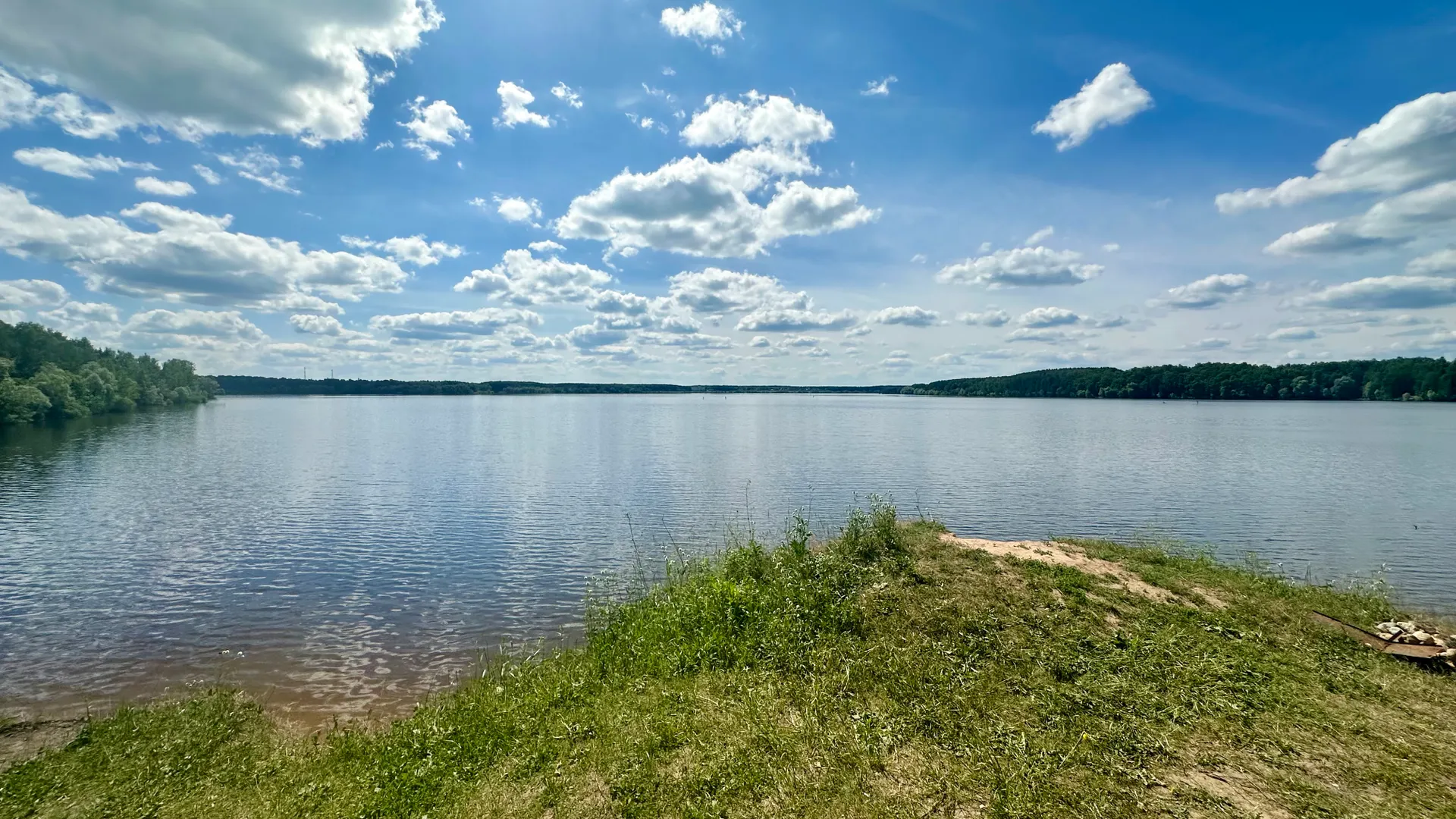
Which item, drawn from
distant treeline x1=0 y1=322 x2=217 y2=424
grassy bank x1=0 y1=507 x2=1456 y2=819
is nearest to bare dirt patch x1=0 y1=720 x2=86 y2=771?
grassy bank x1=0 y1=507 x2=1456 y2=819

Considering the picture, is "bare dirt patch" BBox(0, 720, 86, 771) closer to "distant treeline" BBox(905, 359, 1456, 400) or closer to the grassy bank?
the grassy bank

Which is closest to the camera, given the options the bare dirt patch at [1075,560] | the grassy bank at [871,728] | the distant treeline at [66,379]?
the grassy bank at [871,728]

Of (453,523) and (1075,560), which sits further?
(453,523)

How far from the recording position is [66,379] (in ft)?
316

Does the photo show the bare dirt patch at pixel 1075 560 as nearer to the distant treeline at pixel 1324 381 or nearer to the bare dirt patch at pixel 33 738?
the bare dirt patch at pixel 33 738

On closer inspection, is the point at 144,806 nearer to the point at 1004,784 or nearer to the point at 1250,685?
the point at 1004,784

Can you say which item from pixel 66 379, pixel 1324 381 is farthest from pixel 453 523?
pixel 1324 381

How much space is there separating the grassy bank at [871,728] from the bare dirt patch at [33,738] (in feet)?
1.93

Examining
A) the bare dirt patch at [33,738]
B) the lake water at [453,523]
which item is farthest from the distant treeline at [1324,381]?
the bare dirt patch at [33,738]

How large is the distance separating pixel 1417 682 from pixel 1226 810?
6.96 m

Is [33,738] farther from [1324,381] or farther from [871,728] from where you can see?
[1324,381]

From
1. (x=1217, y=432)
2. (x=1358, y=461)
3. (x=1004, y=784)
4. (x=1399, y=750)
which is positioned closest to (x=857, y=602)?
(x=1004, y=784)

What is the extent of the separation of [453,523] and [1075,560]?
25773mm

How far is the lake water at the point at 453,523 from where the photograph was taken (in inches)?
641
